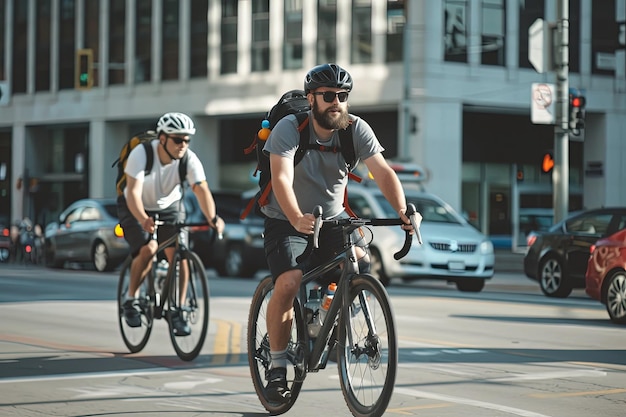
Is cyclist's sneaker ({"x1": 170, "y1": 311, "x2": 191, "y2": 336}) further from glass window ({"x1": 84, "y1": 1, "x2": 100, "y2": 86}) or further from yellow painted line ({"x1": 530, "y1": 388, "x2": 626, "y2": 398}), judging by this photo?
glass window ({"x1": 84, "y1": 1, "x2": 100, "y2": 86})

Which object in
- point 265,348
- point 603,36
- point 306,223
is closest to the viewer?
point 306,223

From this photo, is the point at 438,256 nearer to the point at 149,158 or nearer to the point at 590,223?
the point at 590,223

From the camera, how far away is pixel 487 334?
1242cm

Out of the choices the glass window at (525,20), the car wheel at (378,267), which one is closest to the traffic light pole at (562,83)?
the car wheel at (378,267)

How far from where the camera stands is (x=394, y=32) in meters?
42.2

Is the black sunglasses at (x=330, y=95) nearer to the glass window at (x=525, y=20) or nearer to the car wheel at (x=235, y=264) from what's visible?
the car wheel at (x=235, y=264)

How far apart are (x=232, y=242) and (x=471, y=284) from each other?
551 cm

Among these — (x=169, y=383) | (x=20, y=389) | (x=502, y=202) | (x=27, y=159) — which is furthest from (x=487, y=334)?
(x=27, y=159)

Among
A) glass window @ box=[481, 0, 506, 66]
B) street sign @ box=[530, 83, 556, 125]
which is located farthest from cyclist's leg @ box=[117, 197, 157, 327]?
glass window @ box=[481, 0, 506, 66]

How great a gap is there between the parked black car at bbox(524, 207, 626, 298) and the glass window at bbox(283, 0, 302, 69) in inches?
991

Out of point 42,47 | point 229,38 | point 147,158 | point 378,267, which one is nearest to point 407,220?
point 147,158

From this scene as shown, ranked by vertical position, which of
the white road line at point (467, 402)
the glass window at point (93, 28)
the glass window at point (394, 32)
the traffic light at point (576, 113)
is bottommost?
the white road line at point (467, 402)

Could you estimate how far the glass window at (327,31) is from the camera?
4369 cm

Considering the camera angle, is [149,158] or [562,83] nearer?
[149,158]
